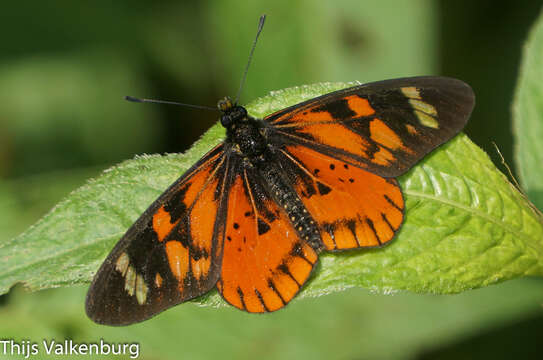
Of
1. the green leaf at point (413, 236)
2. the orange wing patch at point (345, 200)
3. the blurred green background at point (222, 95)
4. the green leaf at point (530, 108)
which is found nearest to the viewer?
the green leaf at point (413, 236)

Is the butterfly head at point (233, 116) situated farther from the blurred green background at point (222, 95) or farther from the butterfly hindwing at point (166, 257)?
the blurred green background at point (222, 95)

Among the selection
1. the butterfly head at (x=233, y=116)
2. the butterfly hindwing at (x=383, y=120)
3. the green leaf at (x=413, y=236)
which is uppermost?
the butterfly head at (x=233, y=116)

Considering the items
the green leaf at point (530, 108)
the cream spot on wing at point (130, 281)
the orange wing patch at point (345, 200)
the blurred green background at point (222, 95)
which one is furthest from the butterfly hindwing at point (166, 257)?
the green leaf at point (530, 108)

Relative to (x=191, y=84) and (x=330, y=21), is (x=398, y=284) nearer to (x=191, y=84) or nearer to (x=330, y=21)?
(x=330, y=21)

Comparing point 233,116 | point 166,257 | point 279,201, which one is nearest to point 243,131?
point 233,116

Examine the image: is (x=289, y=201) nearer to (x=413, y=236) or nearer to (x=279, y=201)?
(x=279, y=201)

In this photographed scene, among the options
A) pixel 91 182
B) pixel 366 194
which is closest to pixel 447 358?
pixel 366 194

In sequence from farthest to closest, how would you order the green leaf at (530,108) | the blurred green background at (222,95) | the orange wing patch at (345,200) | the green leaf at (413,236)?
1. the blurred green background at (222,95)
2. the green leaf at (530,108)
3. the orange wing patch at (345,200)
4. the green leaf at (413,236)
